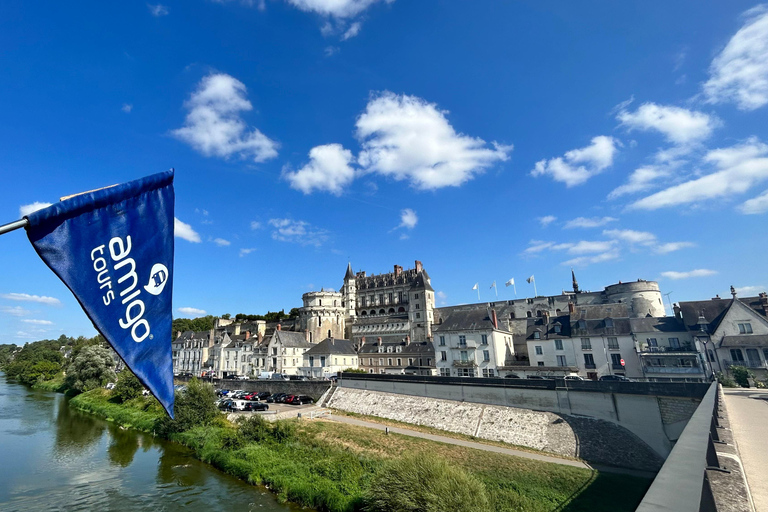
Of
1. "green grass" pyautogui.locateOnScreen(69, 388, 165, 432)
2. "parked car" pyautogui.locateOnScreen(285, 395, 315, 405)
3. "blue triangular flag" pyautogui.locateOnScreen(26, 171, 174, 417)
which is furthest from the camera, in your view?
"parked car" pyautogui.locateOnScreen(285, 395, 315, 405)

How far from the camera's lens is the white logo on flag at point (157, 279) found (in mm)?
4352

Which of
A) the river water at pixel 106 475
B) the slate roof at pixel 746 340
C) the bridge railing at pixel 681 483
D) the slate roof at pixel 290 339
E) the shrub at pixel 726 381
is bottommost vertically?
the river water at pixel 106 475

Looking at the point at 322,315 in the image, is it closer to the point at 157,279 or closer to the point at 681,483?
the point at 157,279

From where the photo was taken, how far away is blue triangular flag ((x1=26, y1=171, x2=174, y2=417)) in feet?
12.2

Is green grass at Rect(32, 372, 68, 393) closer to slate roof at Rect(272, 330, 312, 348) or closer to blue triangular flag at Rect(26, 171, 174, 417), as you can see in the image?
slate roof at Rect(272, 330, 312, 348)

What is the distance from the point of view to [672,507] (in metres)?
2.21

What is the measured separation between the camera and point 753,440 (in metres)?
11.6

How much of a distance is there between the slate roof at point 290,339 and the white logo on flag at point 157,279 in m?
58.6

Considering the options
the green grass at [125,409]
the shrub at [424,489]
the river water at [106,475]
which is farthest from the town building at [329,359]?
the shrub at [424,489]

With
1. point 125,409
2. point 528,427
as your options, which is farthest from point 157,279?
point 125,409

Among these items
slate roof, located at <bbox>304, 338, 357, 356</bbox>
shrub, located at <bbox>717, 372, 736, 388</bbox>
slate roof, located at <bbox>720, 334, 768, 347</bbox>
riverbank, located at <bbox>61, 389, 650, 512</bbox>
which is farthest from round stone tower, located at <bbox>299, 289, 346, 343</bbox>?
slate roof, located at <bbox>720, 334, 768, 347</bbox>

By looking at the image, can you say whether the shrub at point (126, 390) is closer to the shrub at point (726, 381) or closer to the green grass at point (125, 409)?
the green grass at point (125, 409)

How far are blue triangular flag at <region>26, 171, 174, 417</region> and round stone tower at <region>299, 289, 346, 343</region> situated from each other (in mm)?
72917

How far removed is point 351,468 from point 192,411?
16897mm
